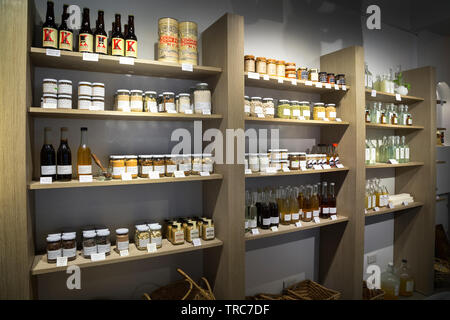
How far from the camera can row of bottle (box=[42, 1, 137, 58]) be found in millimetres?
1710

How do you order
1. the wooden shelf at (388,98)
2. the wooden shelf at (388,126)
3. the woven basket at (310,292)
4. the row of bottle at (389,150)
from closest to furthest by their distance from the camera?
the woven basket at (310,292) < the wooden shelf at (388,126) < the wooden shelf at (388,98) < the row of bottle at (389,150)

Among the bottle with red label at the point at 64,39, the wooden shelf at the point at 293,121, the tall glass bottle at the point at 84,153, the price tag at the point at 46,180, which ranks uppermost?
the bottle with red label at the point at 64,39

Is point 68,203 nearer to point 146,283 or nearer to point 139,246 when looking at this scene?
point 139,246

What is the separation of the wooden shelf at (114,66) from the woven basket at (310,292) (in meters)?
2.05

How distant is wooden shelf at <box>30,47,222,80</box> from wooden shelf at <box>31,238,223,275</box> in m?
1.17

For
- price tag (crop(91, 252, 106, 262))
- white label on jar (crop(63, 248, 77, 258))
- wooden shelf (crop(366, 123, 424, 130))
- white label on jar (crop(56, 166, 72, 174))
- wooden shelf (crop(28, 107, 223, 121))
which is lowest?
price tag (crop(91, 252, 106, 262))

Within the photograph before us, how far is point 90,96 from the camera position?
1.81 meters

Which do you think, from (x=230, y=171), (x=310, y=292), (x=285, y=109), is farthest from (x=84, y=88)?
(x=310, y=292)

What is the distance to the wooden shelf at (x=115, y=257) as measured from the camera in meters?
1.69

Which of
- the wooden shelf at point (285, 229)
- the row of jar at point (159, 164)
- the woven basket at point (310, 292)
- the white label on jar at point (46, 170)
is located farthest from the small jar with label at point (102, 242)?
the woven basket at point (310, 292)

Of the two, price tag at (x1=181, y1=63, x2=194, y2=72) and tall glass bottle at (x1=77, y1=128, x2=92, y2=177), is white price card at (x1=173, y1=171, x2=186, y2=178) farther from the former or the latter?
price tag at (x1=181, y1=63, x2=194, y2=72)

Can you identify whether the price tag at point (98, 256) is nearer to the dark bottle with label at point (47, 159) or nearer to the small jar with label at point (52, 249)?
the small jar with label at point (52, 249)

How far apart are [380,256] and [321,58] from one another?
2470 mm

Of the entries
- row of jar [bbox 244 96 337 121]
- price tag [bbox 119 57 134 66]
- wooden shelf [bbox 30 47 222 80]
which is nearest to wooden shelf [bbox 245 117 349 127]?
row of jar [bbox 244 96 337 121]
